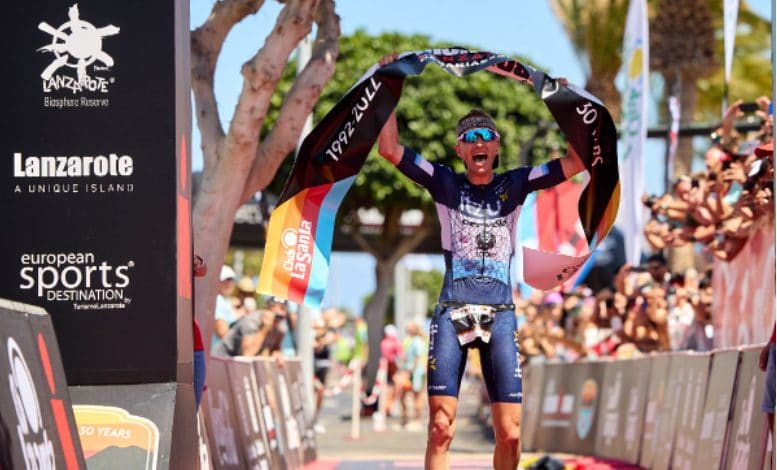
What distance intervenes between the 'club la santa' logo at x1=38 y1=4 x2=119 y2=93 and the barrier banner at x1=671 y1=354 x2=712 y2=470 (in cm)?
608

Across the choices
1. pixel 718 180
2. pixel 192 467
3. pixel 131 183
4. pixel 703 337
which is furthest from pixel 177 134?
pixel 703 337

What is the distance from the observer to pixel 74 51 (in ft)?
23.0

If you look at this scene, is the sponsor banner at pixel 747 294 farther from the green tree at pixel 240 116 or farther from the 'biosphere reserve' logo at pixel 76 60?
the 'biosphere reserve' logo at pixel 76 60

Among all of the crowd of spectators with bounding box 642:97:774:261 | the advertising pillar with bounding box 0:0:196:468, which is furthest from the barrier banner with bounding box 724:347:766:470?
the advertising pillar with bounding box 0:0:196:468

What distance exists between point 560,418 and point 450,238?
39.2 feet

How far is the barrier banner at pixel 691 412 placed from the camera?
11.7m

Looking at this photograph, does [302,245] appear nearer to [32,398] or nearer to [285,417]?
[32,398]

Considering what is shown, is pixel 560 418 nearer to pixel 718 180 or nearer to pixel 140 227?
pixel 718 180

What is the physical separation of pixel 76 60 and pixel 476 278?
2.40m

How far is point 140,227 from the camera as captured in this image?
7074 mm

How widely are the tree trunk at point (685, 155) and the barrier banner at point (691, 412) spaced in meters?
14.8

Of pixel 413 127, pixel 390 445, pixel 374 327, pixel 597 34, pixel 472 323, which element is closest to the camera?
pixel 472 323

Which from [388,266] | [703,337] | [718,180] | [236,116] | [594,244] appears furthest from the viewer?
[388,266]

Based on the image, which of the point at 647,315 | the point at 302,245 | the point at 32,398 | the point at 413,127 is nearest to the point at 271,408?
the point at 647,315
